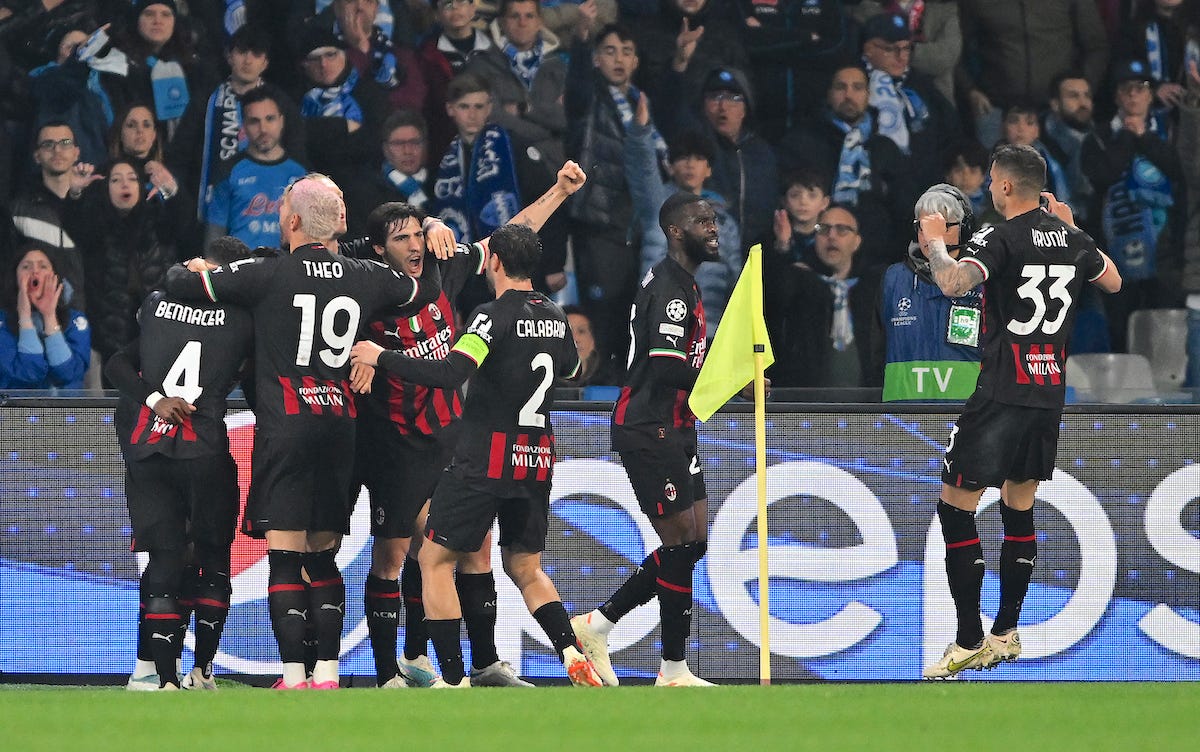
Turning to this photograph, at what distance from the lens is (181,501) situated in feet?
24.2

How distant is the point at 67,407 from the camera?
28.7 ft

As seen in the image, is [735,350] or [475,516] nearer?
[475,516]

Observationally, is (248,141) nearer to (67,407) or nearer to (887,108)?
(67,407)

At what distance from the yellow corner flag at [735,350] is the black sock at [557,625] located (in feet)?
3.56

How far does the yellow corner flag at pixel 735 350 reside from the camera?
24.9 feet

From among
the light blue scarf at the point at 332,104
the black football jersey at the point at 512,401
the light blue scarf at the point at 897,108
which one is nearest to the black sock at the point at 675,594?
the black football jersey at the point at 512,401

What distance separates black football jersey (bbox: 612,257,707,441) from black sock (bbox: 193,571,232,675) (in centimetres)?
192

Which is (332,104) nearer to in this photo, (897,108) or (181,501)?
(897,108)

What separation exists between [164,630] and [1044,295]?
413 centimetres

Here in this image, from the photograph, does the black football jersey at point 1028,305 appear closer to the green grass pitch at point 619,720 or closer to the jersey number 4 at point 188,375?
the green grass pitch at point 619,720

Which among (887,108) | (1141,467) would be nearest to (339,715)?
(1141,467)

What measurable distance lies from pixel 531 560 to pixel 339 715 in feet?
6.59

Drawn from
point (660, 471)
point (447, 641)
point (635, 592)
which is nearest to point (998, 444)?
point (660, 471)

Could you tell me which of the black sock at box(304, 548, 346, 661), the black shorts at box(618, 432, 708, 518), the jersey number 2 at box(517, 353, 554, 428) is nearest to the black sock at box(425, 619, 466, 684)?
the black sock at box(304, 548, 346, 661)
